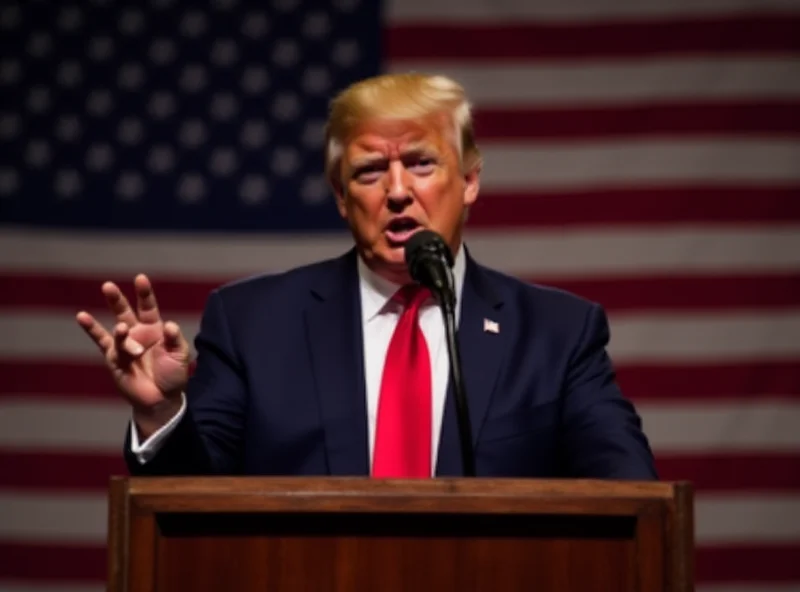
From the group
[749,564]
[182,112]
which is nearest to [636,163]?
[749,564]

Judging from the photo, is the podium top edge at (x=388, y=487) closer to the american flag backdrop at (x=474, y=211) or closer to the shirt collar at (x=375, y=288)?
the shirt collar at (x=375, y=288)

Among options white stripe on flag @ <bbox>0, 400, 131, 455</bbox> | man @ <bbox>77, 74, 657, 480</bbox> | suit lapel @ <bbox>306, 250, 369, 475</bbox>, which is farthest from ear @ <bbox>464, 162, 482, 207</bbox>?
white stripe on flag @ <bbox>0, 400, 131, 455</bbox>

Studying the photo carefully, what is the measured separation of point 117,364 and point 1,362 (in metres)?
2.15

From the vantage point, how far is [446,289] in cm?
206

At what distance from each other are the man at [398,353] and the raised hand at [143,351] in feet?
0.88

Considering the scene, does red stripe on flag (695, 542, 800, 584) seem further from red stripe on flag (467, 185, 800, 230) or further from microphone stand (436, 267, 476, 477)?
microphone stand (436, 267, 476, 477)

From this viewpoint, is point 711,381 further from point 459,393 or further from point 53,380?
point 459,393

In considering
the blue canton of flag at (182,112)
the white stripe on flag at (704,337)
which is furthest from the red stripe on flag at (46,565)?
the blue canton of flag at (182,112)

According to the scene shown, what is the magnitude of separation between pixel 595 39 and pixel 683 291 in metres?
0.72

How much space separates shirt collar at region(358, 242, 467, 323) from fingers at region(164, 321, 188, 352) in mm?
651

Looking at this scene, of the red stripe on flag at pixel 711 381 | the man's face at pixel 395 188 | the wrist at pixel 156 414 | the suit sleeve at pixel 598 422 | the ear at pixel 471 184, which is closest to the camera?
the wrist at pixel 156 414

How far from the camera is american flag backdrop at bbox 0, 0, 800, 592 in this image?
12.8 ft

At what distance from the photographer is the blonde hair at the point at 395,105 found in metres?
2.56

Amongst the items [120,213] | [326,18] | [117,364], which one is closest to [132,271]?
[120,213]
